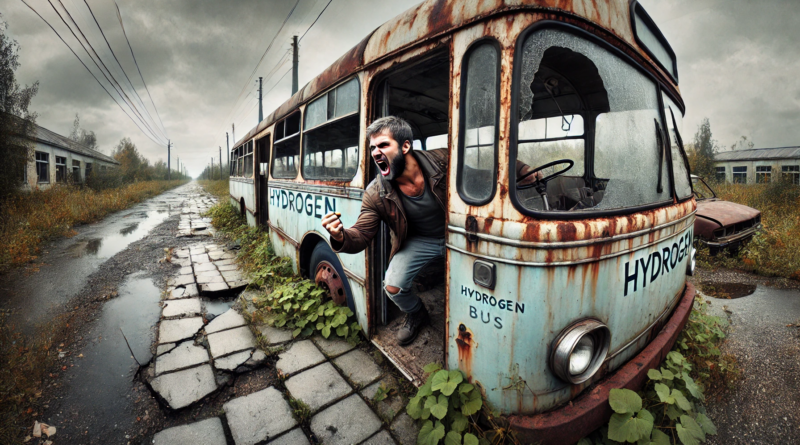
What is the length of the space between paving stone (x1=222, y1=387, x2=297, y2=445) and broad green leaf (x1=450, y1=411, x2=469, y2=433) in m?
0.98

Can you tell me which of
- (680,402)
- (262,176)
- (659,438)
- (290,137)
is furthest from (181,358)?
(262,176)

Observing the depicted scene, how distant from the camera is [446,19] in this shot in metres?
1.59

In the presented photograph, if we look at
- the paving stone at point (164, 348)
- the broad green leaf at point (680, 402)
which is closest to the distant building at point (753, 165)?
the broad green leaf at point (680, 402)

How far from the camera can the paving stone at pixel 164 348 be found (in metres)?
2.72

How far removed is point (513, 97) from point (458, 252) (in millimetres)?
731

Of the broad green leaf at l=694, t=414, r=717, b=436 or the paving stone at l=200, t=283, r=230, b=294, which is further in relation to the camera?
the paving stone at l=200, t=283, r=230, b=294

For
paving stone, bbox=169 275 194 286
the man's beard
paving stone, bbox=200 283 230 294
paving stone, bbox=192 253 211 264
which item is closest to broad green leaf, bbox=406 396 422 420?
the man's beard

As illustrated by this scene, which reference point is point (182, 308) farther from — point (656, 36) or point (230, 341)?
point (656, 36)

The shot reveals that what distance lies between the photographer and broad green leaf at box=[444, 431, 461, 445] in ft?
5.08

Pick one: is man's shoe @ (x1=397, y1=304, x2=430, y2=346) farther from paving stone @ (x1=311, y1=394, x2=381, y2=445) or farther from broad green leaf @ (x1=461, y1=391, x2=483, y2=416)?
broad green leaf @ (x1=461, y1=391, x2=483, y2=416)

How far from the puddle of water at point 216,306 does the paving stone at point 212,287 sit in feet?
0.54

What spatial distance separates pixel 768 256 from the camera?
15.3 ft

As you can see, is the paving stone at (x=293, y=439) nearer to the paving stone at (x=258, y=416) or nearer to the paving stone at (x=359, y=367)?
the paving stone at (x=258, y=416)

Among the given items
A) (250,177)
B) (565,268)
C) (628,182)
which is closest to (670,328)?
(628,182)
